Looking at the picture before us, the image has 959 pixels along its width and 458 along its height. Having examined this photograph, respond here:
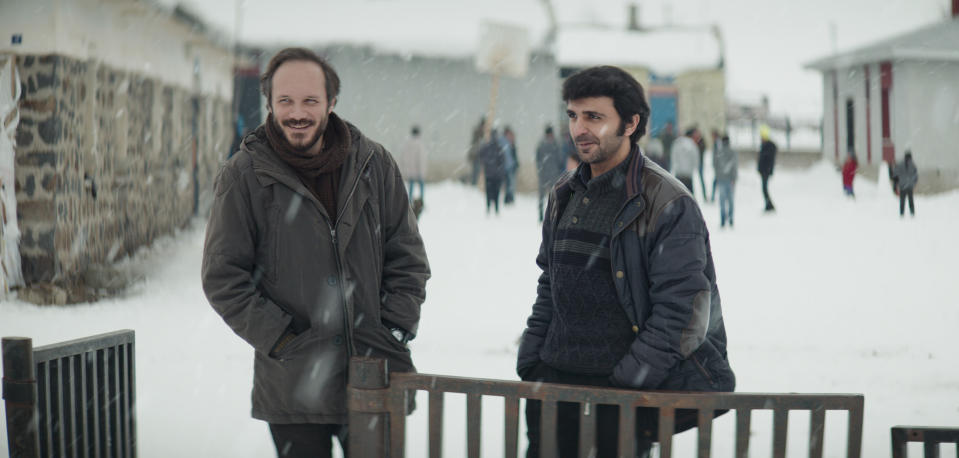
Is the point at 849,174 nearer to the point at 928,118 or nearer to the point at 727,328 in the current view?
the point at 928,118

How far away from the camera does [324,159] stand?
98.1 inches

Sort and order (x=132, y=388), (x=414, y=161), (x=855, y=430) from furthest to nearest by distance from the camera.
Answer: (x=414, y=161) < (x=132, y=388) < (x=855, y=430)

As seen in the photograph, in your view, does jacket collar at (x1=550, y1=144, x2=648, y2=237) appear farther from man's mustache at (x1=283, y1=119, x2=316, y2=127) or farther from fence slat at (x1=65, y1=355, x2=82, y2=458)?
fence slat at (x1=65, y1=355, x2=82, y2=458)

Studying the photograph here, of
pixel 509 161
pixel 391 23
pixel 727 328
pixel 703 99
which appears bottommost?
pixel 727 328

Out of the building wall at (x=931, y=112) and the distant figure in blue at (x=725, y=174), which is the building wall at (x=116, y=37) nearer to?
the distant figure in blue at (x=725, y=174)

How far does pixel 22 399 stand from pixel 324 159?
3.69 ft

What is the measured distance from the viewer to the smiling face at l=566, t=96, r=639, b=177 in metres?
2.57

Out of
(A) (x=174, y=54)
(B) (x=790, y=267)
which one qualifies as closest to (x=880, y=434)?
(B) (x=790, y=267)

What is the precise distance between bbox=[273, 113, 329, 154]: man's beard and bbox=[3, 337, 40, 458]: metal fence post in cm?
95

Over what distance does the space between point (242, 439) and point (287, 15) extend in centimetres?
1540

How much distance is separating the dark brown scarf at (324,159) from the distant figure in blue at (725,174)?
39.1ft

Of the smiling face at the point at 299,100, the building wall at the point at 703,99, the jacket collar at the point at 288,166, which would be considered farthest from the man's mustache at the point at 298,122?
the building wall at the point at 703,99

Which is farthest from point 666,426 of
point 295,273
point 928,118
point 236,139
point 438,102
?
point 928,118

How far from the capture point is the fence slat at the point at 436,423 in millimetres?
2227
